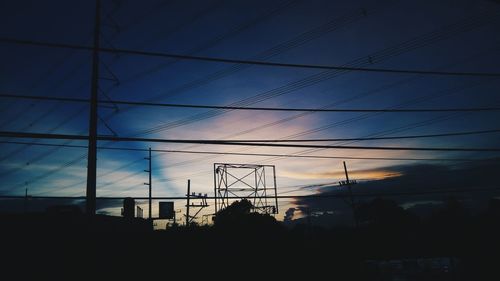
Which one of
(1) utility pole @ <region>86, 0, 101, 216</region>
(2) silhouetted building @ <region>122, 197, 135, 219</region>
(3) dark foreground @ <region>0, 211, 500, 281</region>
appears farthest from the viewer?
(2) silhouetted building @ <region>122, 197, 135, 219</region>

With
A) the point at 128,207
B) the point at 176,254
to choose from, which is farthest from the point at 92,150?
the point at 128,207

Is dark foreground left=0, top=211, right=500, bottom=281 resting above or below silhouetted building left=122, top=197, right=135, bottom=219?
below

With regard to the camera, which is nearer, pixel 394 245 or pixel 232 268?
pixel 232 268

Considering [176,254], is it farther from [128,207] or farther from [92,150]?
[92,150]

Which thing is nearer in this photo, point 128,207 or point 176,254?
point 176,254

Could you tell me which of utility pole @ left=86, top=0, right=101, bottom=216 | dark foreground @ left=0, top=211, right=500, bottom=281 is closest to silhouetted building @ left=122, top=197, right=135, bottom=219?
dark foreground @ left=0, top=211, right=500, bottom=281

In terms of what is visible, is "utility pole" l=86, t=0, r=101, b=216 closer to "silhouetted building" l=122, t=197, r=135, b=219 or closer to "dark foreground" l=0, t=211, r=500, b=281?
"dark foreground" l=0, t=211, r=500, b=281

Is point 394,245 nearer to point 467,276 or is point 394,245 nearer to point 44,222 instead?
point 467,276

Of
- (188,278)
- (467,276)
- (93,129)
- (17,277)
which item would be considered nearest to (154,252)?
(188,278)

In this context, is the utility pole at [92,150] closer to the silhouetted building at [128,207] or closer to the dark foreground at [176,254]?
the dark foreground at [176,254]

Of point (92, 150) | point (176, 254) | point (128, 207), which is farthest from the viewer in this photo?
point (128, 207)

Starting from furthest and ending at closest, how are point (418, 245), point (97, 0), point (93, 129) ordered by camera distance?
point (418, 245), point (97, 0), point (93, 129)

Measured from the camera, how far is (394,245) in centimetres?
3272

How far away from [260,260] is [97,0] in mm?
19108
